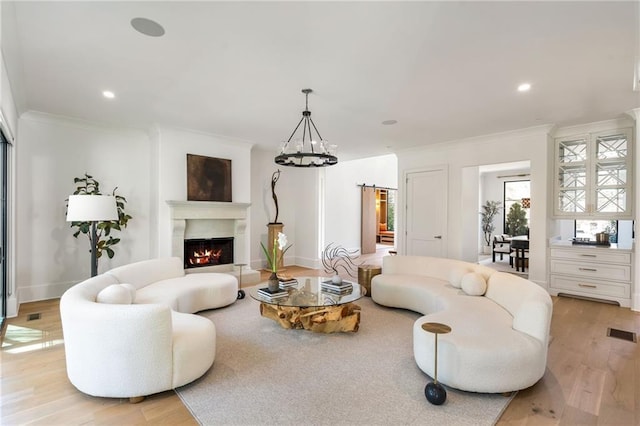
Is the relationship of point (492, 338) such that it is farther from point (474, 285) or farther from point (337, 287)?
point (337, 287)

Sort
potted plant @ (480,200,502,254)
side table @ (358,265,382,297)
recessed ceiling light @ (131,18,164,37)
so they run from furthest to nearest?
potted plant @ (480,200,502,254), side table @ (358,265,382,297), recessed ceiling light @ (131,18,164,37)

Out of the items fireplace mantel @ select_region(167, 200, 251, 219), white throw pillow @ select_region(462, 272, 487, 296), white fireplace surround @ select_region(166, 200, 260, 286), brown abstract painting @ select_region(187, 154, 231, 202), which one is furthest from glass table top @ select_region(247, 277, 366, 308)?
brown abstract painting @ select_region(187, 154, 231, 202)

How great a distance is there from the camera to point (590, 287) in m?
5.02

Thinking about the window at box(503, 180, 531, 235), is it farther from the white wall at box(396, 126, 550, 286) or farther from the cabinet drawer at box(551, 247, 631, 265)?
the cabinet drawer at box(551, 247, 631, 265)

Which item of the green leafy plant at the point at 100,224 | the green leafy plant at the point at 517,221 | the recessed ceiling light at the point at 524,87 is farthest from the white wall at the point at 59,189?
the green leafy plant at the point at 517,221

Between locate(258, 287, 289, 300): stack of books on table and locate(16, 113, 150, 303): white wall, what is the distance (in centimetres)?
328

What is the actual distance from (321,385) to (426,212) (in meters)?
4.99

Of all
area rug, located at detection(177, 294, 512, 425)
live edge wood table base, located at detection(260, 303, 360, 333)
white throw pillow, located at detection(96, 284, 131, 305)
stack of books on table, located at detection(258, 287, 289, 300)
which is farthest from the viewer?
stack of books on table, located at detection(258, 287, 289, 300)

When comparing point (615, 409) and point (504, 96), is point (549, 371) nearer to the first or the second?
point (615, 409)

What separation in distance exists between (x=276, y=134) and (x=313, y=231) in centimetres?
298

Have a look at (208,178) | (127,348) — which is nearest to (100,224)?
(208,178)

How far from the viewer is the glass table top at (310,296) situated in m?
3.39

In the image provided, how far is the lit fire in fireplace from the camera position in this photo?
5.90m

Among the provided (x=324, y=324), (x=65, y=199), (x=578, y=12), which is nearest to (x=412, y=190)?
A: (x=324, y=324)
